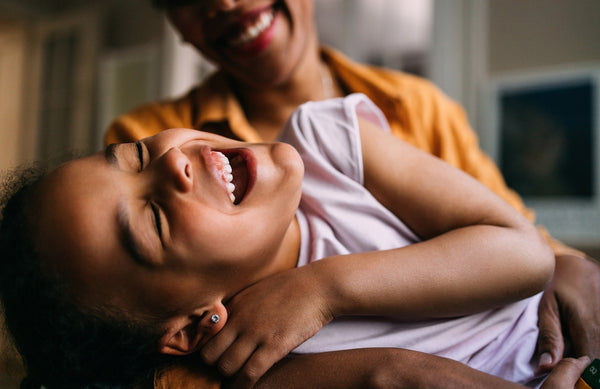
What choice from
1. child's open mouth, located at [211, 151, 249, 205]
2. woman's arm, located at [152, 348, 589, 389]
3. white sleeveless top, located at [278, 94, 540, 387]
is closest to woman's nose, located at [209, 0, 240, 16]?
white sleeveless top, located at [278, 94, 540, 387]

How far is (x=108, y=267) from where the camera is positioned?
0.62 m

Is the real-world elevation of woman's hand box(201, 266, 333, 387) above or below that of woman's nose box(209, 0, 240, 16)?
below

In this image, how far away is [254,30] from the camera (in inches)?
43.1

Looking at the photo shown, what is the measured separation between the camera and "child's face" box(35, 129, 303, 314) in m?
0.61

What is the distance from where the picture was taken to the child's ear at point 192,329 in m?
0.68

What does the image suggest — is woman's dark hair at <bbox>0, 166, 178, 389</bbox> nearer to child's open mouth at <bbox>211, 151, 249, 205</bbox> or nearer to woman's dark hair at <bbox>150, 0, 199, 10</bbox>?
child's open mouth at <bbox>211, 151, 249, 205</bbox>

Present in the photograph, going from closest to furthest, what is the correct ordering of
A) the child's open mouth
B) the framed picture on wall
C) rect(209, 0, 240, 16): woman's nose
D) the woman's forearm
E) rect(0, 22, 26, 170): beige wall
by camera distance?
the woman's forearm < the child's open mouth < rect(209, 0, 240, 16): woman's nose < the framed picture on wall < rect(0, 22, 26, 170): beige wall

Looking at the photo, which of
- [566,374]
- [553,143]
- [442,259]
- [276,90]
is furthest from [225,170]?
[553,143]

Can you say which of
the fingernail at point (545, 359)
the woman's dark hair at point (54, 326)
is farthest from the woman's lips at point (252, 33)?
the fingernail at point (545, 359)

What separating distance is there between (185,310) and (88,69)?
154 inches

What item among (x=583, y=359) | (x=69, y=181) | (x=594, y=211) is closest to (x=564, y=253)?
(x=583, y=359)

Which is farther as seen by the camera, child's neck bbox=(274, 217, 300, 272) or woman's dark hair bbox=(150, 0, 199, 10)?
woman's dark hair bbox=(150, 0, 199, 10)

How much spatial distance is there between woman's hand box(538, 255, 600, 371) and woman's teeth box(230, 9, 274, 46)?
2.79 feet

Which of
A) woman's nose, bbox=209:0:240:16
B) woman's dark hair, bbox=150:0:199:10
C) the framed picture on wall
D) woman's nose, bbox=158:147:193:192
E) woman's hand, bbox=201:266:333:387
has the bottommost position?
the framed picture on wall
